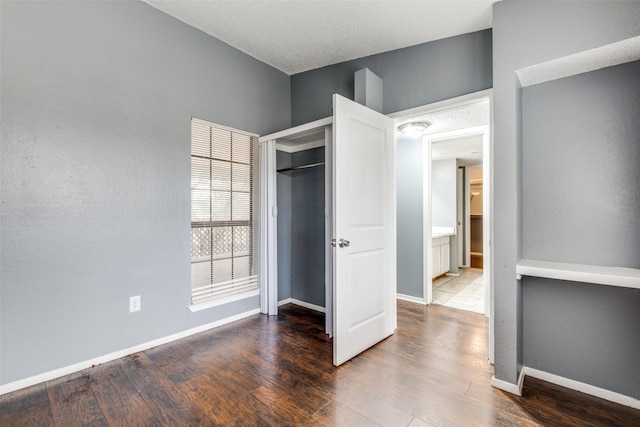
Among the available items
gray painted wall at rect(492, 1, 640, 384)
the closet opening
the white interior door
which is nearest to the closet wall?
the closet opening

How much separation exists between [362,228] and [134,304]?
1.99 m

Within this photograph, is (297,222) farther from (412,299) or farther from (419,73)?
(419,73)

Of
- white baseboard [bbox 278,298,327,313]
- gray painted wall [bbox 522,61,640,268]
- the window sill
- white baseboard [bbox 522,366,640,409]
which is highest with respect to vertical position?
gray painted wall [bbox 522,61,640,268]

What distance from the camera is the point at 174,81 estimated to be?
2.63 meters

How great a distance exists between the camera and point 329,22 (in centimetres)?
258

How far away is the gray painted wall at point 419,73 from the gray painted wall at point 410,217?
114 centimetres

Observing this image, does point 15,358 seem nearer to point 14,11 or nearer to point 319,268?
point 14,11

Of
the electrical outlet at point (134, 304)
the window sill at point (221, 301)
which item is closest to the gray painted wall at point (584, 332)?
the window sill at point (221, 301)

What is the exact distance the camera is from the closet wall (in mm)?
3439

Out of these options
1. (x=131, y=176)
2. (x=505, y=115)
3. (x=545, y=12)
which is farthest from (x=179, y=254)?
(x=545, y=12)

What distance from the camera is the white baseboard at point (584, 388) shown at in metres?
1.78

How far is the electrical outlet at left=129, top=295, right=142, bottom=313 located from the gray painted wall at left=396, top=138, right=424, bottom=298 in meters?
3.01

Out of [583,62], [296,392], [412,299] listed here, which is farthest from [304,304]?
[583,62]

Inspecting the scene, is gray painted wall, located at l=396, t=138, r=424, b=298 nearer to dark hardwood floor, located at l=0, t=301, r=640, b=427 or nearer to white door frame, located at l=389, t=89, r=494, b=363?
white door frame, located at l=389, t=89, r=494, b=363
